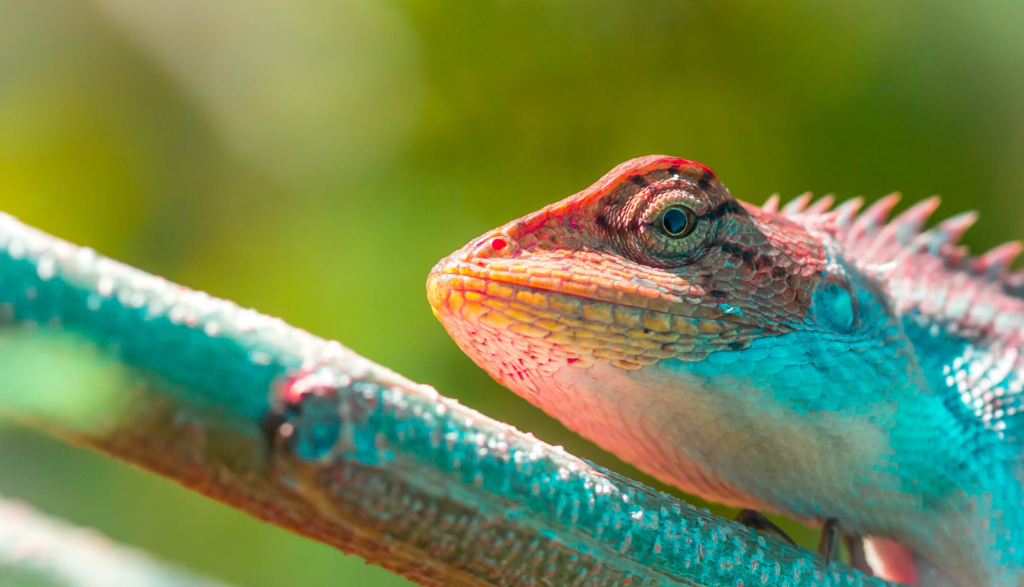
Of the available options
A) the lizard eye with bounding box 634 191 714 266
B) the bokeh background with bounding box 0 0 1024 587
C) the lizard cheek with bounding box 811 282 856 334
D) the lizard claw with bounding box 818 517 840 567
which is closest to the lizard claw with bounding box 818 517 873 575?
the lizard claw with bounding box 818 517 840 567

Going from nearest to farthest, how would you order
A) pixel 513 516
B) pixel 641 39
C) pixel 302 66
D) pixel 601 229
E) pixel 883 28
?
pixel 513 516
pixel 601 229
pixel 883 28
pixel 641 39
pixel 302 66

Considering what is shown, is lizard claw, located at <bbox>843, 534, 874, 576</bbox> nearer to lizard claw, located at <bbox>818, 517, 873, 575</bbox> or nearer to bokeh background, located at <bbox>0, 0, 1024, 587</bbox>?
lizard claw, located at <bbox>818, 517, 873, 575</bbox>

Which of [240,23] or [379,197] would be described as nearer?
[379,197]

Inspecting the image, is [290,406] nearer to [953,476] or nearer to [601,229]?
[601,229]

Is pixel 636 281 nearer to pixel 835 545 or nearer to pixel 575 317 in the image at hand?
pixel 575 317

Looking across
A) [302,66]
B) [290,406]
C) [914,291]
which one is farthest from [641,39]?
[290,406]

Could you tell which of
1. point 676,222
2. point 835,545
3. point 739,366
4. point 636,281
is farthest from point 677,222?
point 835,545
